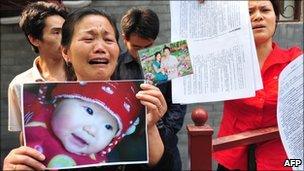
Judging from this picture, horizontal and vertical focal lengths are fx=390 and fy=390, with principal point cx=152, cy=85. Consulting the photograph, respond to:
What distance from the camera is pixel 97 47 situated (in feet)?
4.20

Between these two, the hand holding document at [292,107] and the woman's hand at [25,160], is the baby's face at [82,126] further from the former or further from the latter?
the hand holding document at [292,107]

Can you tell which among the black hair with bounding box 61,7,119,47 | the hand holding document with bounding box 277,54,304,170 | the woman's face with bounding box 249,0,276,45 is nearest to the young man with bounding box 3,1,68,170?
the black hair with bounding box 61,7,119,47

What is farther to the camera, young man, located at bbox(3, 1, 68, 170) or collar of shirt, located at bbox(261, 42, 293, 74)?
young man, located at bbox(3, 1, 68, 170)

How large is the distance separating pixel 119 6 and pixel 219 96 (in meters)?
3.13

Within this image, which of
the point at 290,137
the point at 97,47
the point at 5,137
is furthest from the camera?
the point at 5,137

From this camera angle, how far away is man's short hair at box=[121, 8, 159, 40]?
89.0 inches

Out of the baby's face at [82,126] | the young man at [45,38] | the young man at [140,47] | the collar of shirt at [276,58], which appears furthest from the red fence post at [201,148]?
the young man at [45,38]

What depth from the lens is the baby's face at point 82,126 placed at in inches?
45.3

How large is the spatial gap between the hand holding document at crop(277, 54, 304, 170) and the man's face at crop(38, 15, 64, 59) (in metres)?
1.17

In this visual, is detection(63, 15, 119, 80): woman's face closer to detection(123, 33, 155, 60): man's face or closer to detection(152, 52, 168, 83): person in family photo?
detection(152, 52, 168, 83): person in family photo

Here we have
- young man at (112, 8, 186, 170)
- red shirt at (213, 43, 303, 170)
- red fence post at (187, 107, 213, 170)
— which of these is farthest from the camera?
young man at (112, 8, 186, 170)

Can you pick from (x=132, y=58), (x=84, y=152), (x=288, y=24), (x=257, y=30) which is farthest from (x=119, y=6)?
(x=84, y=152)

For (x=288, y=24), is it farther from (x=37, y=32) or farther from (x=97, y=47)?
(x=97, y=47)

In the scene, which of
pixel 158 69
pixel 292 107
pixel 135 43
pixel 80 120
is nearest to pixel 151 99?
pixel 158 69
